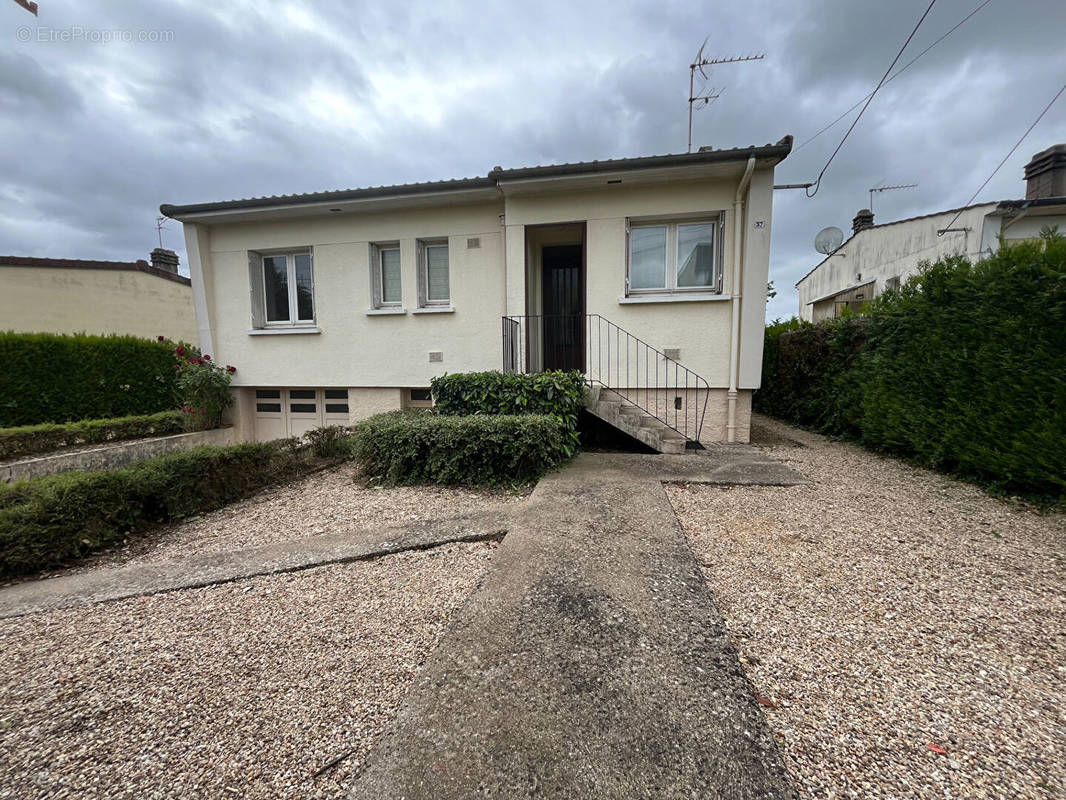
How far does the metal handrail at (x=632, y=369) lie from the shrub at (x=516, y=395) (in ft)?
3.43

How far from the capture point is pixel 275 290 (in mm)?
7930

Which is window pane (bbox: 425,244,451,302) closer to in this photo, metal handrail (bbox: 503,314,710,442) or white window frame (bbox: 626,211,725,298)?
metal handrail (bbox: 503,314,710,442)

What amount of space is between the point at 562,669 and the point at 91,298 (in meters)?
15.9

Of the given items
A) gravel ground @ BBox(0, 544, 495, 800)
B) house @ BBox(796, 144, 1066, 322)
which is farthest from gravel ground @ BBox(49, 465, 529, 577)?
house @ BBox(796, 144, 1066, 322)

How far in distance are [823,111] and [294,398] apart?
11138mm

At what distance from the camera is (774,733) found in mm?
1432

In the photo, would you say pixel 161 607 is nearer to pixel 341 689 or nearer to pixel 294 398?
pixel 341 689

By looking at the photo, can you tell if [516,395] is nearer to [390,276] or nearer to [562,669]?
[562,669]

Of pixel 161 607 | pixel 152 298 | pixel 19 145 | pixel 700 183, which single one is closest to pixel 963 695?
pixel 161 607

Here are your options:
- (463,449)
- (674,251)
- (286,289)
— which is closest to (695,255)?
(674,251)

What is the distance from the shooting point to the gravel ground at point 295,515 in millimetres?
3238

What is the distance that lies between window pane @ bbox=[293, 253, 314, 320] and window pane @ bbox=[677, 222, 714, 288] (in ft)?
22.2

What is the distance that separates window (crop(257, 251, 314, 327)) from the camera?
774 cm

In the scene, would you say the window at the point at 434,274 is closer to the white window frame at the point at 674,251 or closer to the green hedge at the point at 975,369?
the white window frame at the point at 674,251
